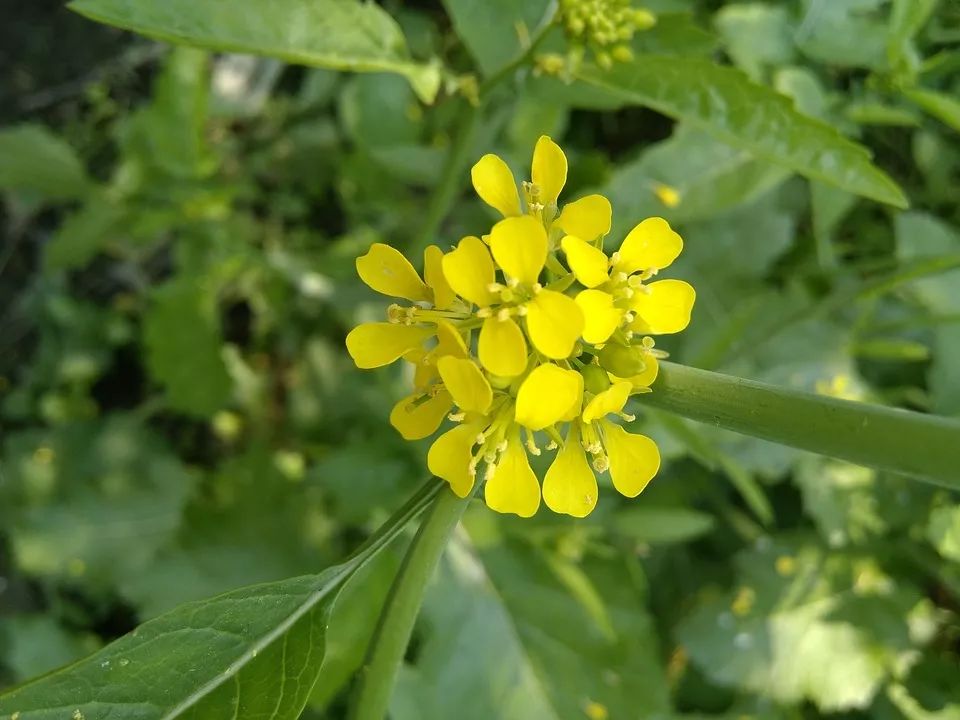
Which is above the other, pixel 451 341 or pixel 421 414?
pixel 451 341

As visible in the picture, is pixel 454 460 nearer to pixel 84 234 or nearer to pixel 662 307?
pixel 662 307

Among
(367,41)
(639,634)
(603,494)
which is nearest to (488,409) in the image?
(367,41)

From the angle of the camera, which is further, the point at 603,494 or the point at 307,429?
the point at 307,429

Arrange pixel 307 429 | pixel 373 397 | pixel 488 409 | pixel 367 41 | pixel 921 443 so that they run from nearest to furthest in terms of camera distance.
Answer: pixel 921 443
pixel 488 409
pixel 367 41
pixel 373 397
pixel 307 429

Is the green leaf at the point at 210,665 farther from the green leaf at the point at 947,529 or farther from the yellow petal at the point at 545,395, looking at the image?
the green leaf at the point at 947,529

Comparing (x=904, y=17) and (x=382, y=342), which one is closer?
(x=382, y=342)

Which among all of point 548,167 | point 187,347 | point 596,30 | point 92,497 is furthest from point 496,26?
point 92,497

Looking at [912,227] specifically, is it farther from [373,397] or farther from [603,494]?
[373,397]
